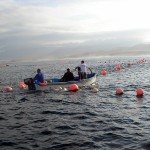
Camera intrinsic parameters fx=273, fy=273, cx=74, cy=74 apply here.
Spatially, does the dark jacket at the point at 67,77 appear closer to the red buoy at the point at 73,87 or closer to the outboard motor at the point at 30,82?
the red buoy at the point at 73,87

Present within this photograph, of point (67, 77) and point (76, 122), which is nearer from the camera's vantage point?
point (76, 122)

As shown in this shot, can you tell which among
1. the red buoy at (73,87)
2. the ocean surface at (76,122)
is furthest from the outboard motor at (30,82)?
the red buoy at (73,87)

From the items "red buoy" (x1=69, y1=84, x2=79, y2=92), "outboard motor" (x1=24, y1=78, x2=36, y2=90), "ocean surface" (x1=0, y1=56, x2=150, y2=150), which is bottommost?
"ocean surface" (x1=0, y1=56, x2=150, y2=150)

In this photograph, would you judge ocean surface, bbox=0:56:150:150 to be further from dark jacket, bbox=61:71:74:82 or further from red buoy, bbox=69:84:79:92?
dark jacket, bbox=61:71:74:82

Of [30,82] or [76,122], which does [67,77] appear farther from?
[76,122]

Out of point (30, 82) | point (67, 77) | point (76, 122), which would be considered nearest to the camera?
point (76, 122)

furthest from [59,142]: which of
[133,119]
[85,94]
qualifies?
[85,94]

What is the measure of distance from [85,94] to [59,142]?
12.8 metres

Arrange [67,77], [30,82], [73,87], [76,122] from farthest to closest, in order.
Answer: [67,77], [30,82], [73,87], [76,122]

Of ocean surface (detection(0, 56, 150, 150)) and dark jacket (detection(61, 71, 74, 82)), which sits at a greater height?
dark jacket (detection(61, 71, 74, 82))

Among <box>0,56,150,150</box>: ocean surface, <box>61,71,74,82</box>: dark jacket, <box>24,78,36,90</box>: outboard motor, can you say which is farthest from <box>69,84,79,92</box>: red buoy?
<box>24,78,36,90</box>: outboard motor

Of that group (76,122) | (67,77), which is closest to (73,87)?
(67,77)

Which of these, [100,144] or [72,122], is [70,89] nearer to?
[72,122]

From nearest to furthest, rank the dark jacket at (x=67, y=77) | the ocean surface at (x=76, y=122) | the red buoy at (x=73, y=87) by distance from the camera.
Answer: the ocean surface at (x=76, y=122)
the red buoy at (x=73, y=87)
the dark jacket at (x=67, y=77)
